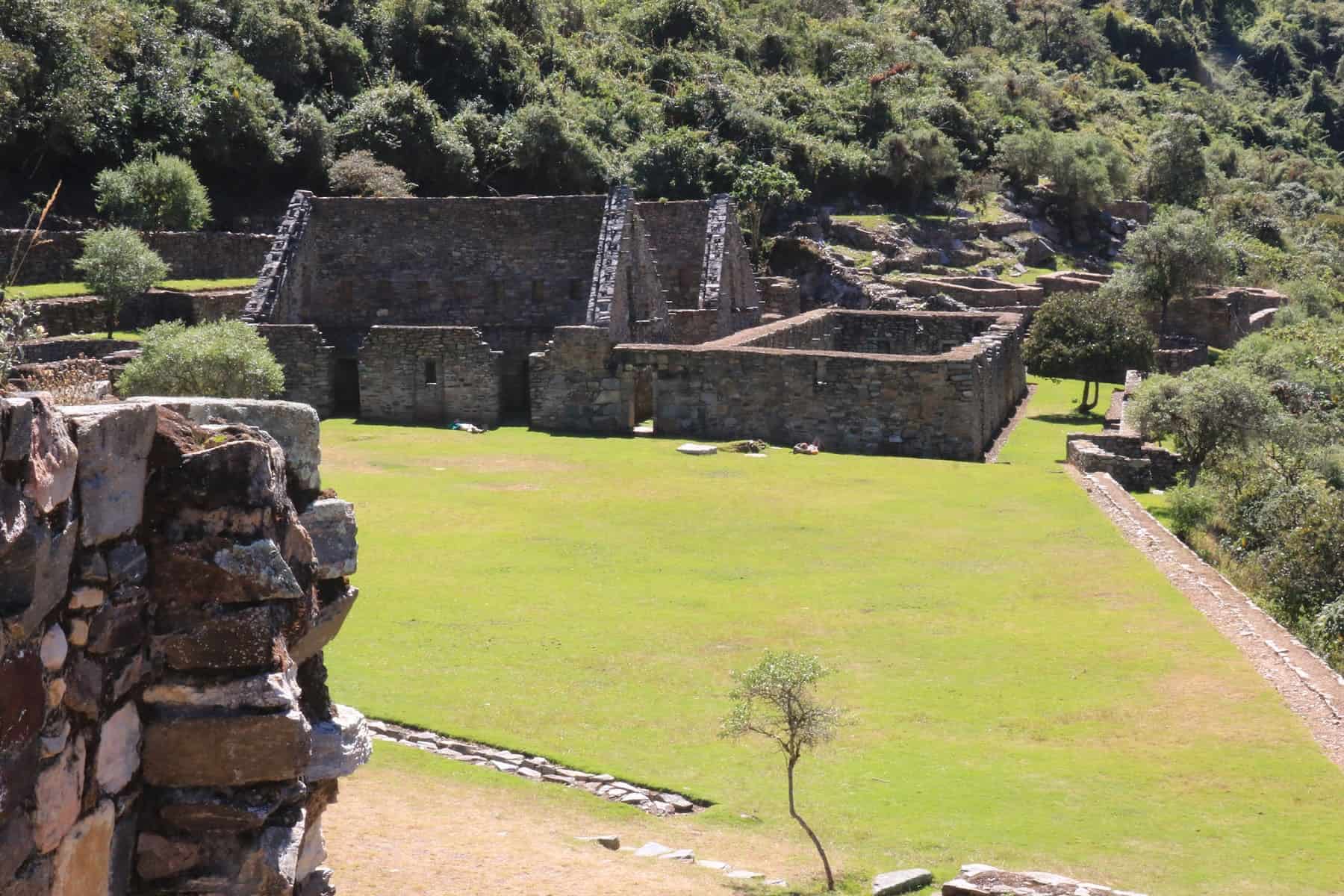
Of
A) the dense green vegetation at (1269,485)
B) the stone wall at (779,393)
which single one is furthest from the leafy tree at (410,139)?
the dense green vegetation at (1269,485)

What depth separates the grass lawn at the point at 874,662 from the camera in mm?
11273

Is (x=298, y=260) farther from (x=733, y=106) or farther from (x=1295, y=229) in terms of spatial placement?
(x=1295, y=229)

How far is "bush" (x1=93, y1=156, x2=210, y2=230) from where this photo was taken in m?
44.0

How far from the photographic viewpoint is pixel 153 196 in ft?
146

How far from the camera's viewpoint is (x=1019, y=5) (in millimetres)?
121375

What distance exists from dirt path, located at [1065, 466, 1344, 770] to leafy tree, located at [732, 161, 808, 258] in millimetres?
31160

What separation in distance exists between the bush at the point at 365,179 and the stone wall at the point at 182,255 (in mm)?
5485

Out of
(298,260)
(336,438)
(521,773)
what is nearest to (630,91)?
(298,260)

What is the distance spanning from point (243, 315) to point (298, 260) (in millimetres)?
2466

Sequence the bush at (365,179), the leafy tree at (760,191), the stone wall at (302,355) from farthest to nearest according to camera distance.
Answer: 1. the leafy tree at (760,191)
2. the bush at (365,179)
3. the stone wall at (302,355)

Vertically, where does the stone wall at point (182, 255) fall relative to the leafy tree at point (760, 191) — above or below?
below

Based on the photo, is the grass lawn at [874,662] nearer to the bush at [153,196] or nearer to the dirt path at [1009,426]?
the dirt path at [1009,426]

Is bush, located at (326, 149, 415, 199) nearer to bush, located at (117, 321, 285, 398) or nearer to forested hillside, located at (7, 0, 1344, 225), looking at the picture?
forested hillside, located at (7, 0, 1344, 225)

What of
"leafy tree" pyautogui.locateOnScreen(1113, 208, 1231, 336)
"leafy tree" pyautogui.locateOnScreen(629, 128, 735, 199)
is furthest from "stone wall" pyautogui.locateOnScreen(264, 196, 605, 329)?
"leafy tree" pyautogui.locateOnScreen(629, 128, 735, 199)
